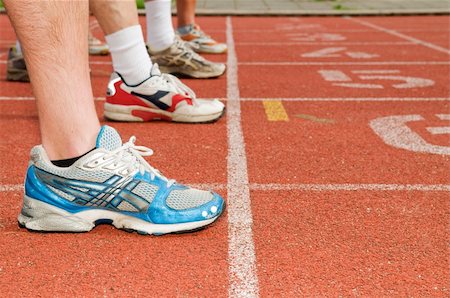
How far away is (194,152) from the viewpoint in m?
3.23

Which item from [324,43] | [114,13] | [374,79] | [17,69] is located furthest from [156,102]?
[324,43]

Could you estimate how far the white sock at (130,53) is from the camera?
3539mm

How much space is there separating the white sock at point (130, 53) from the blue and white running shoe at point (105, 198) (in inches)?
53.1

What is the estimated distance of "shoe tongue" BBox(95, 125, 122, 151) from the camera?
2213mm

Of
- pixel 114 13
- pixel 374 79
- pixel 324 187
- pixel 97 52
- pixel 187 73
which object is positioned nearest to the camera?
pixel 324 187

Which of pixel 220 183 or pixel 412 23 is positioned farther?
pixel 412 23

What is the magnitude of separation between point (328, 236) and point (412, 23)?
8.73m

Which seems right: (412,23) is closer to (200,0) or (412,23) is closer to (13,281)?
(200,0)

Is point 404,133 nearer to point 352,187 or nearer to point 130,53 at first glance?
point 352,187

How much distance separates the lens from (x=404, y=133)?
11.8ft

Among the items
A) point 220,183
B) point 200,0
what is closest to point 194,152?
point 220,183

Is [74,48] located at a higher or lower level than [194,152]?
higher

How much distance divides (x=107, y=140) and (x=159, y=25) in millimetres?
2780

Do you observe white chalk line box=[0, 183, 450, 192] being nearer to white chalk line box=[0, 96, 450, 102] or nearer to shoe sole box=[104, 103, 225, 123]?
shoe sole box=[104, 103, 225, 123]
